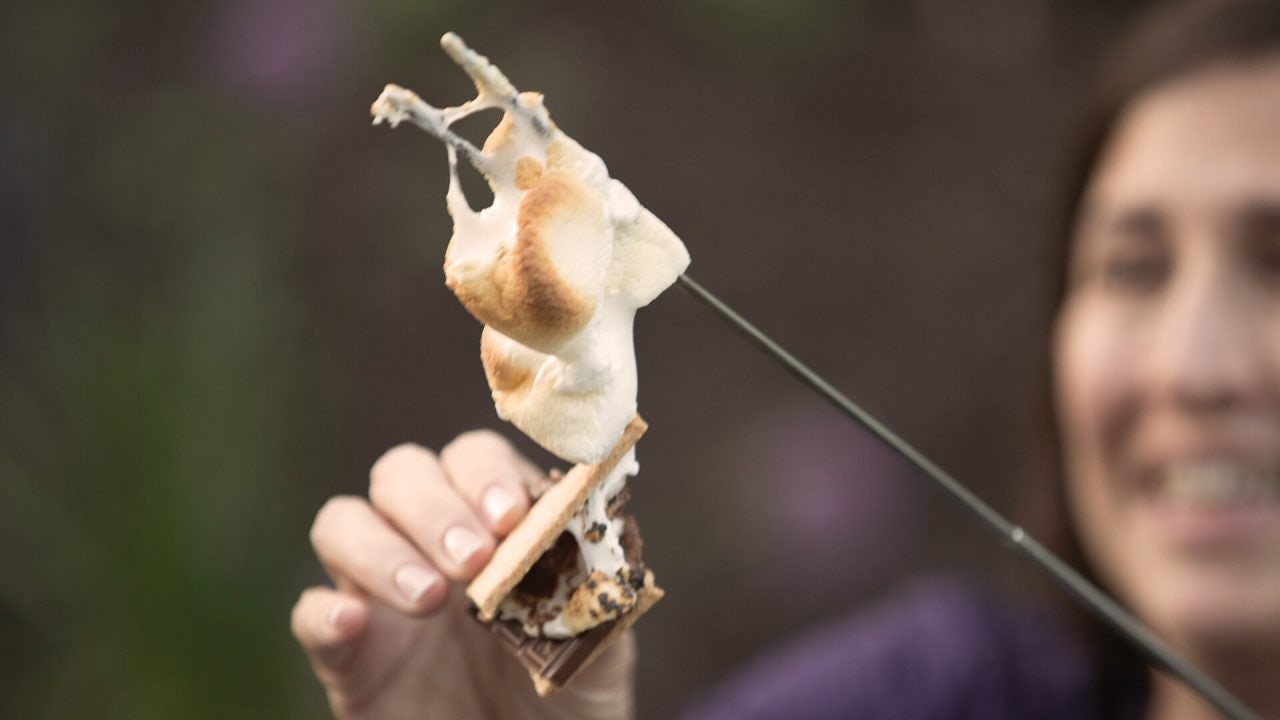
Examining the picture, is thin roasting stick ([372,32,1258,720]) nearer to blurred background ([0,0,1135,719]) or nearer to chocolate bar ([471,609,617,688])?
chocolate bar ([471,609,617,688])

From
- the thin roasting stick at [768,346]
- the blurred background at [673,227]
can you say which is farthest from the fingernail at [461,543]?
the blurred background at [673,227]

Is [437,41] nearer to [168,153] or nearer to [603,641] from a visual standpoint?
[168,153]

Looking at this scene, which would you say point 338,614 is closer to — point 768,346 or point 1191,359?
point 768,346

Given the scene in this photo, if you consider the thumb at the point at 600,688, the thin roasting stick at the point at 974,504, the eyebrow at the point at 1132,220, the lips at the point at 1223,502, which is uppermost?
the thin roasting stick at the point at 974,504

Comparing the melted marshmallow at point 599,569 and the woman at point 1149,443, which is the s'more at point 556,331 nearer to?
the melted marshmallow at point 599,569

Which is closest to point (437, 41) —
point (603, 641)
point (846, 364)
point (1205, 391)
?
point (846, 364)
